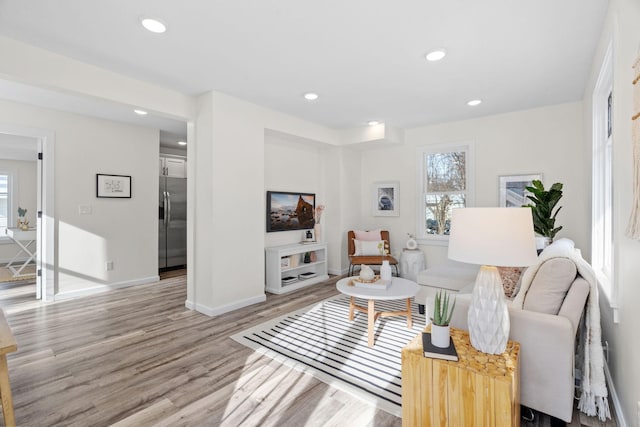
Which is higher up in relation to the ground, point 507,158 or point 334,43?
point 334,43

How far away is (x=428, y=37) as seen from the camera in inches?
93.6

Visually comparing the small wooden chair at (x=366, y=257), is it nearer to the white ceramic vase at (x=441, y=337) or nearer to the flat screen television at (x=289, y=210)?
the flat screen television at (x=289, y=210)

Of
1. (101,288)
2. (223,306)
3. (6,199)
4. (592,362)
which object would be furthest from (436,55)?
(6,199)

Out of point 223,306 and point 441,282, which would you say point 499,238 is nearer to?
point 441,282

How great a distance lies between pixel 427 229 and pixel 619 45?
364 cm

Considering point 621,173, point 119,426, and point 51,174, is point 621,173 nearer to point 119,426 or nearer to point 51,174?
point 119,426

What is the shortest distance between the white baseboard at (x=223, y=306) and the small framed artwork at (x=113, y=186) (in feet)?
6.73

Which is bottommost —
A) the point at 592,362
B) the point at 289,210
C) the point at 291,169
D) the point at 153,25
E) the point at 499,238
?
the point at 592,362

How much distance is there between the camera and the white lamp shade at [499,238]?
57.9 inches

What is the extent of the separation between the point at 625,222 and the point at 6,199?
9526 mm

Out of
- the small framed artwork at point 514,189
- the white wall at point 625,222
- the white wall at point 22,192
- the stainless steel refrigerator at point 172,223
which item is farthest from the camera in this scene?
the white wall at point 22,192

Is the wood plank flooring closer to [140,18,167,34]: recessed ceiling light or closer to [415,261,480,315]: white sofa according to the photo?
[415,261,480,315]: white sofa

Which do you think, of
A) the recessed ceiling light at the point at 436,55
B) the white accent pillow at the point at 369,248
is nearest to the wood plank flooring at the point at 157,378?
the white accent pillow at the point at 369,248

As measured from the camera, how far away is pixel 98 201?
4406 millimetres
